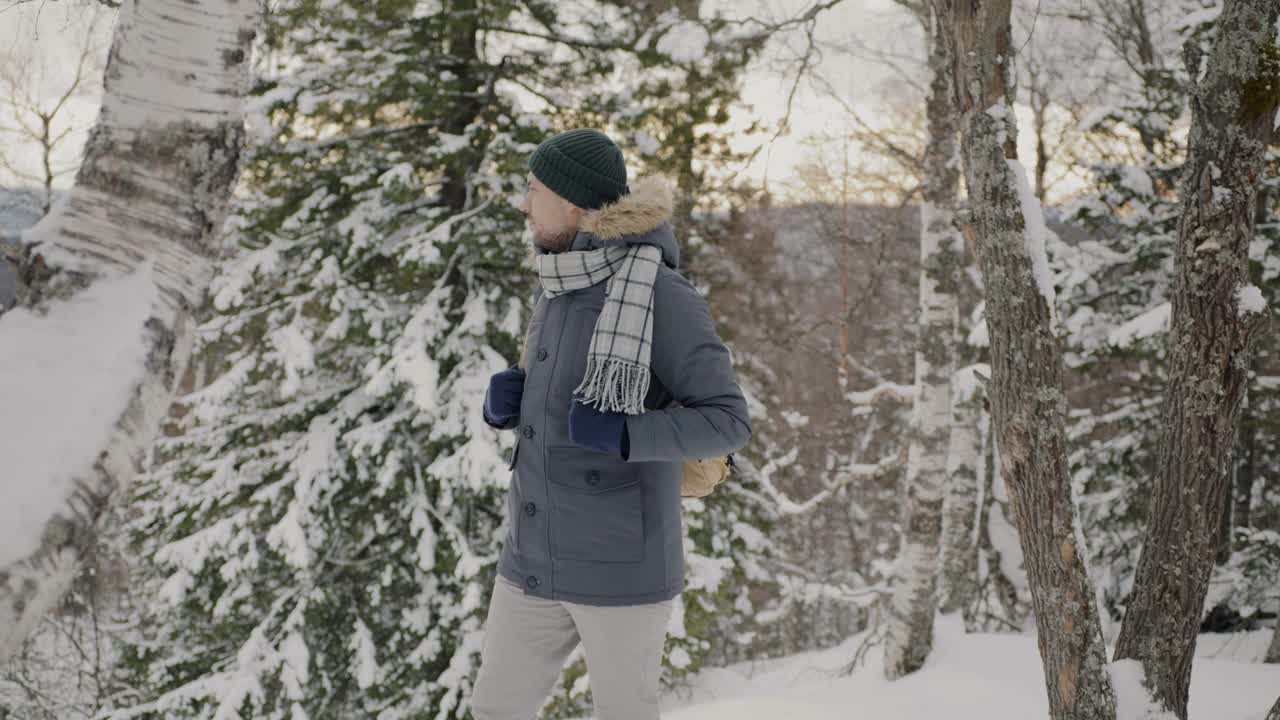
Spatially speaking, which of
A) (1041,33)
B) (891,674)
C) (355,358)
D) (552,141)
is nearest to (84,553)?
(552,141)

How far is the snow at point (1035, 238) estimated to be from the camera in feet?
9.16

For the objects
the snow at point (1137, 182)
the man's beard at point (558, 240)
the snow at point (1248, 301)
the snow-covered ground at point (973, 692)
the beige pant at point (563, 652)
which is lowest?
the snow-covered ground at point (973, 692)

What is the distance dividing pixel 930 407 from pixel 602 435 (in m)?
4.72

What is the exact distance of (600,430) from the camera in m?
1.95

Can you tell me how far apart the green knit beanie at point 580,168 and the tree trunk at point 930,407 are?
14.4 ft

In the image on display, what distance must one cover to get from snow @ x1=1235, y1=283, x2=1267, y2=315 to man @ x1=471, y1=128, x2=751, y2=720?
180 cm

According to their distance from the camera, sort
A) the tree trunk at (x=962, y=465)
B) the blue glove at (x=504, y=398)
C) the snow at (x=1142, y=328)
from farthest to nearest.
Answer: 1. the tree trunk at (x=962, y=465)
2. the snow at (x=1142, y=328)
3. the blue glove at (x=504, y=398)

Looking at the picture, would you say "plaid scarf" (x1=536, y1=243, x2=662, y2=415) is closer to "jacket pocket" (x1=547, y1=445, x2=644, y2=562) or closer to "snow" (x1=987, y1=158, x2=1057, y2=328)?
"jacket pocket" (x1=547, y1=445, x2=644, y2=562)

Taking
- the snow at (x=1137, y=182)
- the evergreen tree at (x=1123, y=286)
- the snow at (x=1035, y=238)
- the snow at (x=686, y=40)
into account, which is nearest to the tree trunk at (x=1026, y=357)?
the snow at (x=1035, y=238)

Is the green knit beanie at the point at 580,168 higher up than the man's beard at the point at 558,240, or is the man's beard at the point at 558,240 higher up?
the green knit beanie at the point at 580,168

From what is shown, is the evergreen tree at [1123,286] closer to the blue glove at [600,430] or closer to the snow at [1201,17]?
the snow at [1201,17]

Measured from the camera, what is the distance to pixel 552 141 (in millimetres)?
2256

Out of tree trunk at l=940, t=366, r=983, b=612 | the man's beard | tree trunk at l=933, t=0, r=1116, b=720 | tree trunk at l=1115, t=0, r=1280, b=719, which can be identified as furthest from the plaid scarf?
tree trunk at l=940, t=366, r=983, b=612

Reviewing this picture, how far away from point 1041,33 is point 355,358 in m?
9.71
